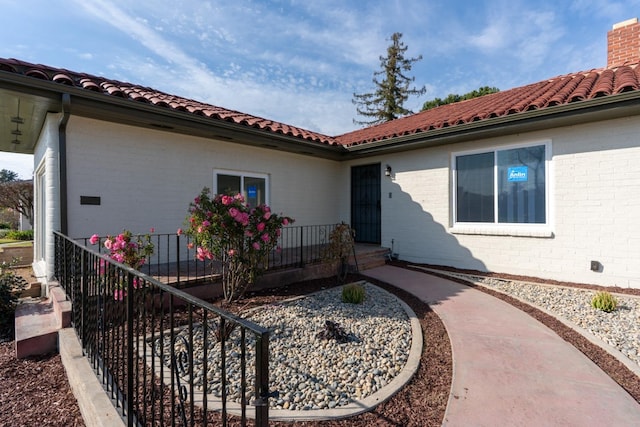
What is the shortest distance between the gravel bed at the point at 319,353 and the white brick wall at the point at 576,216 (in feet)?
11.0

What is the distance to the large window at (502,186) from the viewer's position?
6086mm

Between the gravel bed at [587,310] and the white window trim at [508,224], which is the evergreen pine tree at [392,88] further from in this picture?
the gravel bed at [587,310]

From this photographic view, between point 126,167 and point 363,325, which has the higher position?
point 126,167

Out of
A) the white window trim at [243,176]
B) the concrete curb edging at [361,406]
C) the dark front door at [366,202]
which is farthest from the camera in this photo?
the dark front door at [366,202]

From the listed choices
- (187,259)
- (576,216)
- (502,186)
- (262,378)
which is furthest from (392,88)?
(262,378)

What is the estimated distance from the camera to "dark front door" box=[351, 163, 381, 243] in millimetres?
8805

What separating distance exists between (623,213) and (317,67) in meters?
11.4

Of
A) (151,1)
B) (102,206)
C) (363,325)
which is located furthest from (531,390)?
(151,1)

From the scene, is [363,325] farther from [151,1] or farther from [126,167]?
[151,1]

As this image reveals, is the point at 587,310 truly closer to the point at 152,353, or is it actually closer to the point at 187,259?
the point at 152,353

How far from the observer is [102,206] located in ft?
17.1

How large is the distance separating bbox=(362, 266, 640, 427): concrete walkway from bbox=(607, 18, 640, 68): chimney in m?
7.29

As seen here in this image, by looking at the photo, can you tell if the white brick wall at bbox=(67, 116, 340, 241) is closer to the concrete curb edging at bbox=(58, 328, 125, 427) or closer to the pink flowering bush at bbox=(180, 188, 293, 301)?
the pink flowering bush at bbox=(180, 188, 293, 301)

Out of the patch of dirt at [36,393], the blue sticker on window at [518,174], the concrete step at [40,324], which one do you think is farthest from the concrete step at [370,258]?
the patch of dirt at [36,393]
